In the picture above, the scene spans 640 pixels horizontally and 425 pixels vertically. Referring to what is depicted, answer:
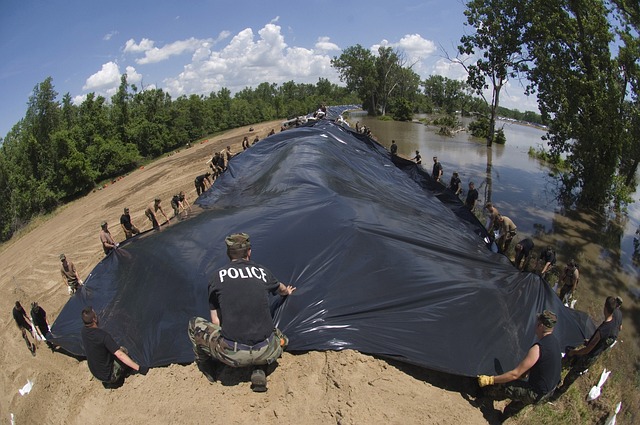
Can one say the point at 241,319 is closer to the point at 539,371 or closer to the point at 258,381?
→ the point at 258,381

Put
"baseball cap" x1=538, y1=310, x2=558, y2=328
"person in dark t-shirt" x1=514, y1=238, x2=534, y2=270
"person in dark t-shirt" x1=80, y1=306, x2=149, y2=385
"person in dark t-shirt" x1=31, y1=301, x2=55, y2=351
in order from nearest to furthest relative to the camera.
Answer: "baseball cap" x1=538, y1=310, x2=558, y2=328 → "person in dark t-shirt" x1=80, y1=306, x2=149, y2=385 → "person in dark t-shirt" x1=31, y1=301, x2=55, y2=351 → "person in dark t-shirt" x1=514, y1=238, x2=534, y2=270

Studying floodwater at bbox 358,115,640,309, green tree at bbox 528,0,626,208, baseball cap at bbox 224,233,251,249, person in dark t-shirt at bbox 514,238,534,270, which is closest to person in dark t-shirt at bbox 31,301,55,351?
baseball cap at bbox 224,233,251,249

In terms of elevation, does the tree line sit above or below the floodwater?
above

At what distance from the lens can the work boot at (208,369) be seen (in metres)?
4.31

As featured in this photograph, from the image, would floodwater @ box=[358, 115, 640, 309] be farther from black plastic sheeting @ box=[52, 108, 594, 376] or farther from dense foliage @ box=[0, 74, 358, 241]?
dense foliage @ box=[0, 74, 358, 241]

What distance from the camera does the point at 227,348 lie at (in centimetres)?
385

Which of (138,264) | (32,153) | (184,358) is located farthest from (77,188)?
(184,358)

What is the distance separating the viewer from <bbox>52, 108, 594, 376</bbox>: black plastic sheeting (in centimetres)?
457

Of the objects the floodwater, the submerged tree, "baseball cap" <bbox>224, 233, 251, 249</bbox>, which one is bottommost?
the floodwater

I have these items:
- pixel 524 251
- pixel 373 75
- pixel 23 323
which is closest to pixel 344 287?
pixel 524 251

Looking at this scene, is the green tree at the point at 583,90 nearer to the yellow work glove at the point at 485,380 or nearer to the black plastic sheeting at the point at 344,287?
the black plastic sheeting at the point at 344,287

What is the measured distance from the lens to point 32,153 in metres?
28.8

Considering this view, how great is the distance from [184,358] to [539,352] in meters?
4.04

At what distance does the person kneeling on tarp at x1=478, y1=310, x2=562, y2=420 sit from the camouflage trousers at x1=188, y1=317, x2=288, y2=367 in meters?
2.28
